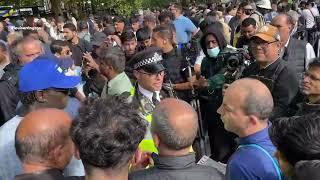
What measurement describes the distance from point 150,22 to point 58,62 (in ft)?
20.0

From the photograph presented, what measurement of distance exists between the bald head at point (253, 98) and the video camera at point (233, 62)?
1.77 m

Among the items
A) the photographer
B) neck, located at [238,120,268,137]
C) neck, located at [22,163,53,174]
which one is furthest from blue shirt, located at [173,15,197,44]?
neck, located at [22,163,53,174]

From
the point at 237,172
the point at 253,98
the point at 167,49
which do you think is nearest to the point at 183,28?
the point at 167,49

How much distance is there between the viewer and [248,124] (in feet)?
8.81

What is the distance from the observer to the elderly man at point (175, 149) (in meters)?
2.31

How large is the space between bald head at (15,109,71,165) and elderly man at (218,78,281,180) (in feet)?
3.13

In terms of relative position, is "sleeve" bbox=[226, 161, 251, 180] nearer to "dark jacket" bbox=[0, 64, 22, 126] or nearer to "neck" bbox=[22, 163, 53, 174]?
"neck" bbox=[22, 163, 53, 174]

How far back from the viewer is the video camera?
458cm

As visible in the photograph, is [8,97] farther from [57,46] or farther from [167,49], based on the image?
[167,49]

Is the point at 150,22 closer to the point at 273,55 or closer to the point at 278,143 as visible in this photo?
the point at 273,55

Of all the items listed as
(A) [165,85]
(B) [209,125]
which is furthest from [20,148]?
(B) [209,125]

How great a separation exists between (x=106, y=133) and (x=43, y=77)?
2.80 ft

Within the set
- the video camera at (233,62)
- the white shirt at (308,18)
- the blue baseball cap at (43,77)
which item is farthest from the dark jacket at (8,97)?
the white shirt at (308,18)

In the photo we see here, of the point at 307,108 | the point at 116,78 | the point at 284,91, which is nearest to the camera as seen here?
the point at 307,108
